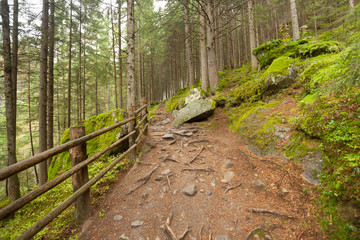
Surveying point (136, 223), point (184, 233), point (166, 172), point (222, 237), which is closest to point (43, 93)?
point (166, 172)

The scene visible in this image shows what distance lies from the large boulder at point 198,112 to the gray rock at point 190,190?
443 centimetres

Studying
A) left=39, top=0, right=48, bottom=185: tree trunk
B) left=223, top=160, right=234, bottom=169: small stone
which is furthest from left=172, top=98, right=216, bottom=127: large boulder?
left=39, top=0, right=48, bottom=185: tree trunk

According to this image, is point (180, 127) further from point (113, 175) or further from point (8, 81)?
point (8, 81)

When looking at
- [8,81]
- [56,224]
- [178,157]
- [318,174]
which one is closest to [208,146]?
[178,157]

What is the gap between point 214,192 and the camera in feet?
11.1

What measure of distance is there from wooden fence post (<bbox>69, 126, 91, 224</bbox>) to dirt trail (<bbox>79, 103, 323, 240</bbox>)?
0.72ft

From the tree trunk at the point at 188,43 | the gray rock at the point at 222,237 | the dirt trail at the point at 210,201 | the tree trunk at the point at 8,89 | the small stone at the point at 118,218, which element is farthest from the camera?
the tree trunk at the point at 188,43

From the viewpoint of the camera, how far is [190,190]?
339 centimetres

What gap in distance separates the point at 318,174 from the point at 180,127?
5427mm

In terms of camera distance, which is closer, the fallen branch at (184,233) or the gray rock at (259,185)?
the fallen branch at (184,233)

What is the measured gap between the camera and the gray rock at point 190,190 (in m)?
3.32

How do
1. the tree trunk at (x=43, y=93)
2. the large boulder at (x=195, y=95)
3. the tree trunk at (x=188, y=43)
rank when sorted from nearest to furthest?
1. the tree trunk at (x=43, y=93)
2. the large boulder at (x=195, y=95)
3. the tree trunk at (x=188, y=43)

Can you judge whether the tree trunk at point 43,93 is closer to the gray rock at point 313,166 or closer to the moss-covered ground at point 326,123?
the moss-covered ground at point 326,123

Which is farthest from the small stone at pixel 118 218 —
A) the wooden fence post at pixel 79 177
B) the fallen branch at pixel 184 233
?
the fallen branch at pixel 184 233
